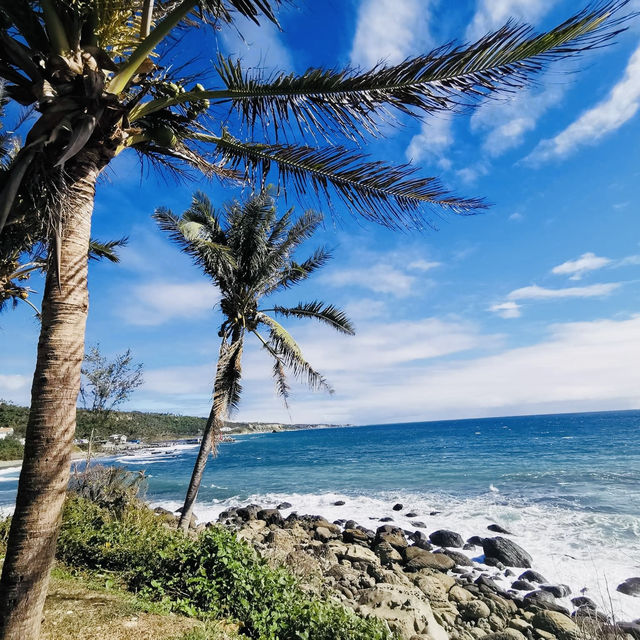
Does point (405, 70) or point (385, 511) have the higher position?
point (405, 70)

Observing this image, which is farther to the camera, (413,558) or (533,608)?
(413,558)

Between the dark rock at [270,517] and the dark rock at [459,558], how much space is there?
23.5 ft

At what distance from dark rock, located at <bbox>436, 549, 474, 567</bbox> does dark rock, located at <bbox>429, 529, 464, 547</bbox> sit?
855 mm

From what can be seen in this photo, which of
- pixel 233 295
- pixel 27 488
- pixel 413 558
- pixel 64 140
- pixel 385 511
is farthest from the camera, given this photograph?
pixel 385 511

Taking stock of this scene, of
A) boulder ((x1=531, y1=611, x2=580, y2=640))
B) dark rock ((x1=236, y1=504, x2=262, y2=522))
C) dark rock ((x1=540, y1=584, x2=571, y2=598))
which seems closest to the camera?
boulder ((x1=531, y1=611, x2=580, y2=640))

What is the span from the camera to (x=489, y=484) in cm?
2539

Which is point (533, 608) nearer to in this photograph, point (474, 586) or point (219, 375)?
point (474, 586)

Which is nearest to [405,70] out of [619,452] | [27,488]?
[27,488]

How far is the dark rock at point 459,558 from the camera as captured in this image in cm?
1277

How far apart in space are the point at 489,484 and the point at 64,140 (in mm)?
28392

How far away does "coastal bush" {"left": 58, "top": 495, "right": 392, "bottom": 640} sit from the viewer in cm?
435

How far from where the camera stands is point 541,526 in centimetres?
1593

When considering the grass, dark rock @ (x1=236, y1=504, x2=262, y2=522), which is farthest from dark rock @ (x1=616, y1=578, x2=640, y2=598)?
dark rock @ (x1=236, y1=504, x2=262, y2=522)

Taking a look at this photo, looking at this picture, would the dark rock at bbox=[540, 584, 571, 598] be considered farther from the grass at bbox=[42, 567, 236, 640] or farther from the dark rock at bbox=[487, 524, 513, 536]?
the grass at bbox=[42, 567, 236, 640]
